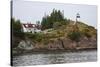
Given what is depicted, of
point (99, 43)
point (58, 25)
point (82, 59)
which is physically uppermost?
point (58, 25)

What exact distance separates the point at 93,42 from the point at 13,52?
101 cm

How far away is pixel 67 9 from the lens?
8.42 ft

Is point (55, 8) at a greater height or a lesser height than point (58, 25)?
greater

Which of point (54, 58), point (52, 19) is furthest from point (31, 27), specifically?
point (54, 58)

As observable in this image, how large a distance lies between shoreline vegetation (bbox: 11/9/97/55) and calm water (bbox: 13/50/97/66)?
0.05 meters

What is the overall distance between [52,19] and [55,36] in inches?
8.0

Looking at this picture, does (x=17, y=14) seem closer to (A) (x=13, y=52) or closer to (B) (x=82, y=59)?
(A) (x=13, y=52)

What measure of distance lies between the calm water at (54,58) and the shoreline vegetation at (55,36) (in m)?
0.05

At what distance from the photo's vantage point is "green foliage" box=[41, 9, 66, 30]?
2.47 metres

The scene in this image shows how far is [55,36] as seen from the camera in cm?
252

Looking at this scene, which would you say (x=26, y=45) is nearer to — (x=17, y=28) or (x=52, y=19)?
(x=17, y=28)

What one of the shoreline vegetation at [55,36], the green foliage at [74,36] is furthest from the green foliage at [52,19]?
the green foliage at [74,36]

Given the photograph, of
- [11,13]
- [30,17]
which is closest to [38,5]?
[30,17]

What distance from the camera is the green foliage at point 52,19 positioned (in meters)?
2.47
